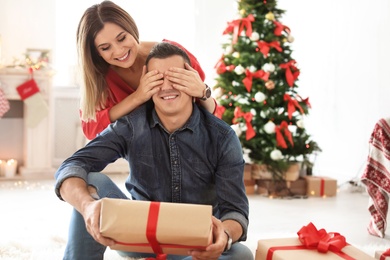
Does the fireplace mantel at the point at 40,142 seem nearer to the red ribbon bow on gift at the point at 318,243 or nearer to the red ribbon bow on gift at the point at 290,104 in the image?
the red ribbon bow on gift at the point at 290,104

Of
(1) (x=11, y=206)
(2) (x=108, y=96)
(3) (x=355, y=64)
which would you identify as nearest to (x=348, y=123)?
(3) (x=355, y=64)

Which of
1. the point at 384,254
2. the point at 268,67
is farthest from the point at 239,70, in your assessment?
the point at 384,254

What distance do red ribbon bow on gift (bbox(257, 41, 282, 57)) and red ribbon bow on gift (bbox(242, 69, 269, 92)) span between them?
142 mm

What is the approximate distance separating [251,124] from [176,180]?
2.39 m

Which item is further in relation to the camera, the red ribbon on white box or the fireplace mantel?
the fireplace mantel

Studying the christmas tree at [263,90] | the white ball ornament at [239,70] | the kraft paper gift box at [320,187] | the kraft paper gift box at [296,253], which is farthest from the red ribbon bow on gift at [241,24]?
the kraft paper gift box at [296,253]

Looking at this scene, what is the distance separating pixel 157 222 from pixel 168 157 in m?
0.50

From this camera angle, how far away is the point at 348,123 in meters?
4.94

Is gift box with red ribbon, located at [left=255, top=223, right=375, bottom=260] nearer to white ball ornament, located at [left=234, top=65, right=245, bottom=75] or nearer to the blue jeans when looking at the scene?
the blue jeans

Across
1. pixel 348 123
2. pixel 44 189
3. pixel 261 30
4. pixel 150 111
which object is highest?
pixel 261 30

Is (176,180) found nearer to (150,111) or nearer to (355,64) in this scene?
(150,111)

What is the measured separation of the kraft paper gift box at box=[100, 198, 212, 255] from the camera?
1.41 meters

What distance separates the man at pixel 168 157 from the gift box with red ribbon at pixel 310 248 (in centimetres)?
7

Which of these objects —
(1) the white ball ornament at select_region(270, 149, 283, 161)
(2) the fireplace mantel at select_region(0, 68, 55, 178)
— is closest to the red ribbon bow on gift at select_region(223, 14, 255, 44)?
(1) the white ball ornament at select_region(270, 149, 283, 161)
